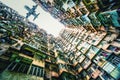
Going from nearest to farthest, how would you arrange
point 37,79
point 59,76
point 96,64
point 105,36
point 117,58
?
point 37,79
point 117,58
point 59,76
point 96,64
point 105,36


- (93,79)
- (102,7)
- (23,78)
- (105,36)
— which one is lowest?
(93,79)

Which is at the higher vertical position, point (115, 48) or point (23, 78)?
point (115, 48)

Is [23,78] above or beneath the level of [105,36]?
beneath

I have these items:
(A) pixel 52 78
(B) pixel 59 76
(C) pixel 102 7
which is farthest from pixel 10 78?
(C) pixel 102 7

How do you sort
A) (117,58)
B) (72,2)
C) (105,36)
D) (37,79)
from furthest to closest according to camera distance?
(72,2)
(105,36)
(117,58)
(37,79)

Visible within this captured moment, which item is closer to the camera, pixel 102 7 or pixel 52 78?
pixel 52 78

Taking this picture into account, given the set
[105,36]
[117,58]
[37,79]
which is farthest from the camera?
[105,36]

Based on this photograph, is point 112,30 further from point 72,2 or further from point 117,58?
point 72,2

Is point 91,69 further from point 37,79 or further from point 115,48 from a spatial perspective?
point 37,79

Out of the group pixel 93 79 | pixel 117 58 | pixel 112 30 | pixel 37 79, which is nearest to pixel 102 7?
pixel 112 30
